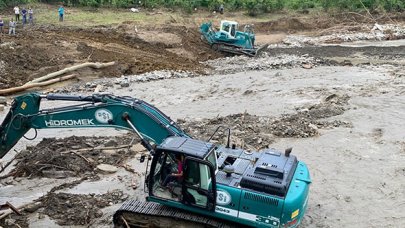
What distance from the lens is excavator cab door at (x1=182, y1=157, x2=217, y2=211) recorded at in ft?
29.7

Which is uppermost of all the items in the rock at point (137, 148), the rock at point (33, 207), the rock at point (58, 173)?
the rock at point (137, 148)

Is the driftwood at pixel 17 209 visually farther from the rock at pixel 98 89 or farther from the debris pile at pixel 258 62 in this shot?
the debris pile at pixel 258 62

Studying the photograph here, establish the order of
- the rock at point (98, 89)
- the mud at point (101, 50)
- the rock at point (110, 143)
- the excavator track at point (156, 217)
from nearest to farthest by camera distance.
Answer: the excavator track at point (156, 217) < the rock at point (110, 143) < the rock at point (98, 89) < the mud at point (101, 50)

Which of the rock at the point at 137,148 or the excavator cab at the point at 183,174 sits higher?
the excavator cab at the point at 183,174

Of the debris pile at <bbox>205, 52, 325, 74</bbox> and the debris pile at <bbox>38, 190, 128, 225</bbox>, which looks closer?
the debris pile at <bbox>38, 190, 128, 225</bbox>

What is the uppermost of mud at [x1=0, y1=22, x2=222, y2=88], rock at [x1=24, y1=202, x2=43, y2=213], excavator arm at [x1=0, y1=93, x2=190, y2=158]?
excavator arm at [x1=0, y1=93, x2=190, y2=158]

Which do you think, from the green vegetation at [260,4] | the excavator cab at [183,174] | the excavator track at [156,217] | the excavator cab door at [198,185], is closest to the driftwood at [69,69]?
the excavator track at [156,217]

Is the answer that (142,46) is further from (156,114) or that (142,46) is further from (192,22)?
(156,114)

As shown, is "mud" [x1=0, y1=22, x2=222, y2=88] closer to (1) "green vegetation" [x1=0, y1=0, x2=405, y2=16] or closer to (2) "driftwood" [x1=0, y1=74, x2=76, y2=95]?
(2) "driftwood" [x1=0, y1=74, x2=76, y2=95]

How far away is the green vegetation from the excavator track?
34.5 meters

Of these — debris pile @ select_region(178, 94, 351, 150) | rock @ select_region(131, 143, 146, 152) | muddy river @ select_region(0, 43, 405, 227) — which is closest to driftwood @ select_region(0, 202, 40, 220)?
muddy river @ select_region(0, 43, 405, 227)

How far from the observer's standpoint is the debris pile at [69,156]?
530 inches

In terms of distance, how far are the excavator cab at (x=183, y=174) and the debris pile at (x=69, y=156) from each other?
15.3 feet

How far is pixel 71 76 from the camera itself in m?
24.1
